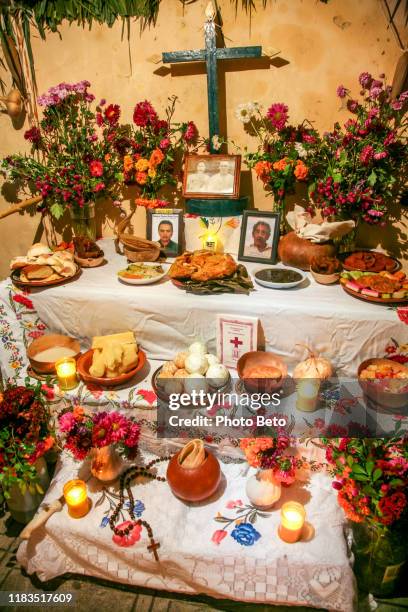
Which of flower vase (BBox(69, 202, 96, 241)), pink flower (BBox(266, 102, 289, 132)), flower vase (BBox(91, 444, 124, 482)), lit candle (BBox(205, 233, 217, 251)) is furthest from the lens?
flower vase (BBox(69, 202, 96, 241))

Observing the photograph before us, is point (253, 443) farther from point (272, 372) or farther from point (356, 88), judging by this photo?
point (356, 88)

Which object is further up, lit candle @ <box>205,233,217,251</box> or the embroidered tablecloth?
lit candle @ <box>205,233,217,251</box>

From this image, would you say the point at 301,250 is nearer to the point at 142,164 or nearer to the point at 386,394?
the point at 386,394

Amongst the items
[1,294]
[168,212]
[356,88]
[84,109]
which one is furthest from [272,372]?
[84,109]

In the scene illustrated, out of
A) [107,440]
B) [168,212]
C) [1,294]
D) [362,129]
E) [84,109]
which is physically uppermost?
[84,109]

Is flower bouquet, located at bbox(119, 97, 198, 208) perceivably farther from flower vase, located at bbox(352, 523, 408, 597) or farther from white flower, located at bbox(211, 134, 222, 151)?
flower vase, located at bbox(352, 523, 408, 597)

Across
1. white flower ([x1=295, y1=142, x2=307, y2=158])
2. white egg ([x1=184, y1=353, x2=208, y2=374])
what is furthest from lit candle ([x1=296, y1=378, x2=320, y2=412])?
white flower ([x1=295, y1=142, x2=307, y2=158])

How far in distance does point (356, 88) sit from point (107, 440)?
2.19 meters

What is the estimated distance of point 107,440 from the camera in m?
1.51

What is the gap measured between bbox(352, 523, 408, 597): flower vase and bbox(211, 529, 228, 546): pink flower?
481 millimetres

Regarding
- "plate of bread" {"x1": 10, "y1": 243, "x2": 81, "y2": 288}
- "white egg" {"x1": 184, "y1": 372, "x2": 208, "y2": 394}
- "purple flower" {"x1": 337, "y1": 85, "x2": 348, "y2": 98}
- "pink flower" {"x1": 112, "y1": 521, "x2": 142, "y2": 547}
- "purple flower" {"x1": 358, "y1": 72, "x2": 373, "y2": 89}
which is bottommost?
"pink flower" {"x1": 112, "y1": 521, "x2": 142, "y2": 547}

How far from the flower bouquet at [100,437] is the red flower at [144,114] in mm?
1648

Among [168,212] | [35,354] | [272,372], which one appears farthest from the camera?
[168,212]

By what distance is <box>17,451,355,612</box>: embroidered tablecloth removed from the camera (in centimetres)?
130
